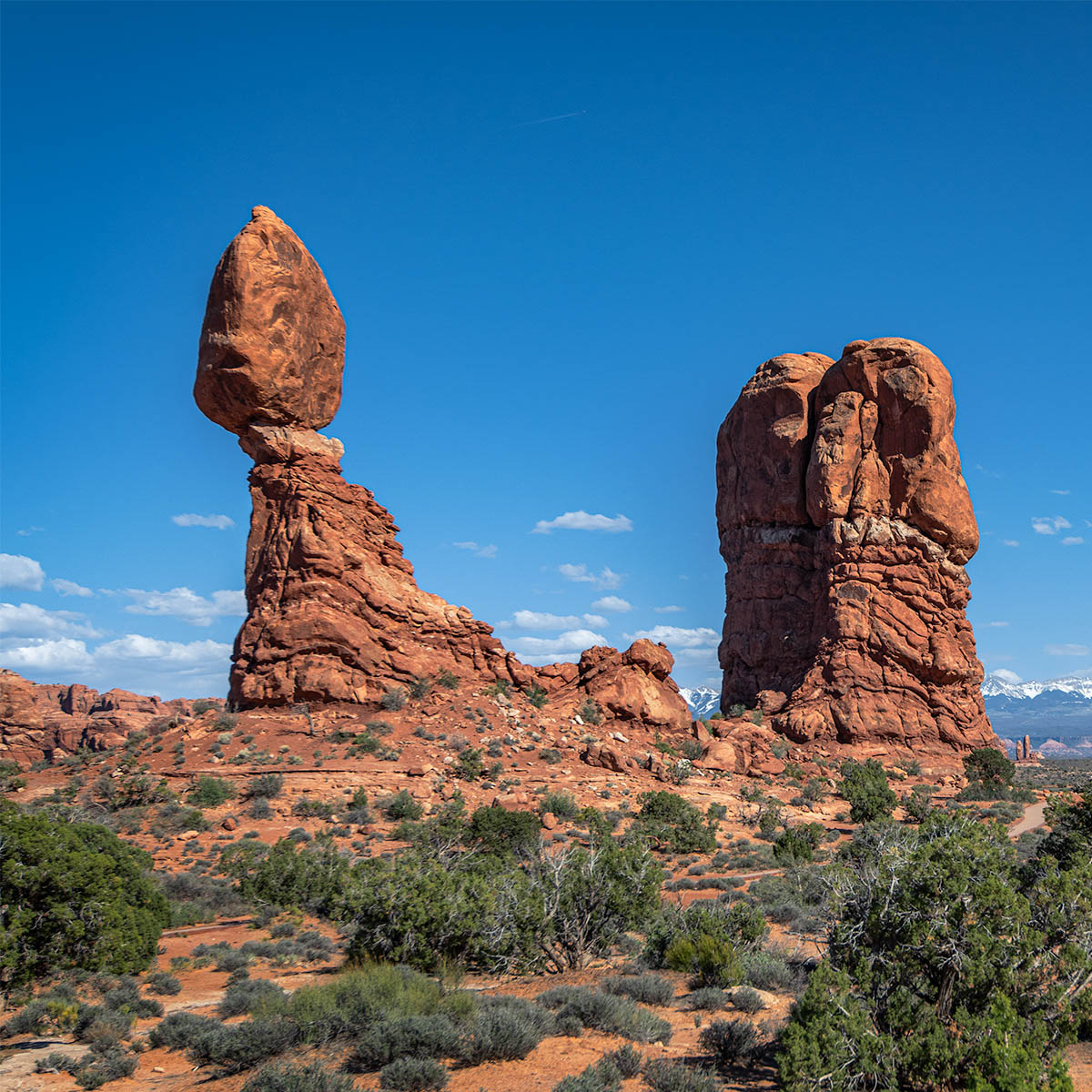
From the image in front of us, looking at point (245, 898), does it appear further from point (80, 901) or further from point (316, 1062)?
point (316, 1062)

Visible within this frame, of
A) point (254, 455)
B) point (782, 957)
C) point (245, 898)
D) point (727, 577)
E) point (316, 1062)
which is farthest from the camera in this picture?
point (727, 577)

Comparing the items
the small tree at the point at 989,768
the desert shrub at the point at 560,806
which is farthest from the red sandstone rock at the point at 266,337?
the small tree at the point at 989,768

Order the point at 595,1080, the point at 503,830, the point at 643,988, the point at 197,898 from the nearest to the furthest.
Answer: the point at 595,1080
the point at 643,988
the point at 197,898
the point at 503,830

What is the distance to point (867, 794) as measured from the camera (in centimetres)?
2856

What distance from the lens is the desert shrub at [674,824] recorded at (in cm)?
2455

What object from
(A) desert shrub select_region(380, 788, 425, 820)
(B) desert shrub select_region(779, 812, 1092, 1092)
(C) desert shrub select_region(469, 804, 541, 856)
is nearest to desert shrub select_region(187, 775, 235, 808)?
(A) desert shrub select_region(380, 788, 425, 820)

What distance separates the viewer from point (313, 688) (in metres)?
30.3

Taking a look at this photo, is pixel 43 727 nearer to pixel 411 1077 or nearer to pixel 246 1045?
pixel 246 1045

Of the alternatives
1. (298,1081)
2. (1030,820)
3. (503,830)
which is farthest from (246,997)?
(1030,820)

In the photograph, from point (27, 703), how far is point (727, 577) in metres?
40.5

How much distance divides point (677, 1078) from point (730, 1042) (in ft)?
3.62

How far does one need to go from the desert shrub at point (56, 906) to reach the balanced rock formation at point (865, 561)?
30660 millimetres

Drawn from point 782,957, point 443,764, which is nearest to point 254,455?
point 443,764

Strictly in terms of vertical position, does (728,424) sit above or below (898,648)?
above
